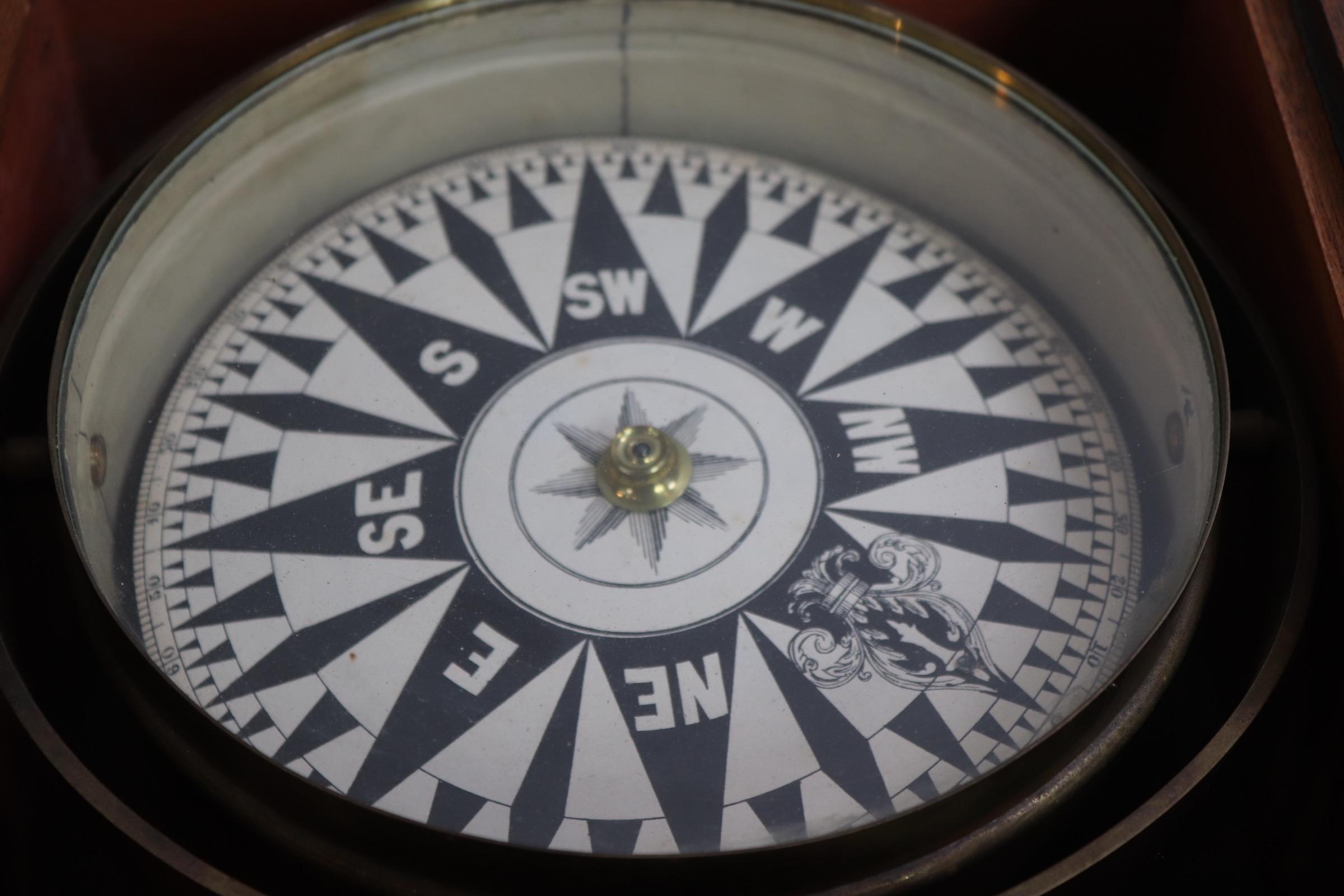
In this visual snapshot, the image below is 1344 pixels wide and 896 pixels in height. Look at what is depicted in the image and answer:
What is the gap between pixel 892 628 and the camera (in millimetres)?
1456

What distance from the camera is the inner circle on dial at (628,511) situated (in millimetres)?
1482

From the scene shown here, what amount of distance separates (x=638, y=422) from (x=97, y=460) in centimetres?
51

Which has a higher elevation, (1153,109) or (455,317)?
(1153,109)

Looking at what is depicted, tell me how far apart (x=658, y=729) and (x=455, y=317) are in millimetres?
539

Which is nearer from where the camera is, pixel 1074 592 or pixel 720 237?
pixel 1074 592

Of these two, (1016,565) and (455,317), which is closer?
(1016,565)

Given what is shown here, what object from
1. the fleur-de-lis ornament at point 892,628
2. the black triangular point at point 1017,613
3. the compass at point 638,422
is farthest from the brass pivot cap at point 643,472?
the black triangular point at point 1017,613

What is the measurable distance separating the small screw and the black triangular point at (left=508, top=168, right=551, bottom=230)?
50 centimetres

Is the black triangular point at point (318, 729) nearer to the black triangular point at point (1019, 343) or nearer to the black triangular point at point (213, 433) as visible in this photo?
the black triangular point at point (213, 433)

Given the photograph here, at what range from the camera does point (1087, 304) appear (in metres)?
1.70

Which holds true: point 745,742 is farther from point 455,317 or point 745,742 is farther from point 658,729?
point 455,317

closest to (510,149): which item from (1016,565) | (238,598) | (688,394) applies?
(688,394)

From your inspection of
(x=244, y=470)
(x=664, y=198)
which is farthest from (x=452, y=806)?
(x=664, y=198)

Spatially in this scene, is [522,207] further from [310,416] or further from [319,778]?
[319,778]
